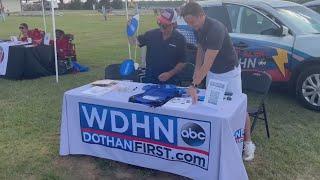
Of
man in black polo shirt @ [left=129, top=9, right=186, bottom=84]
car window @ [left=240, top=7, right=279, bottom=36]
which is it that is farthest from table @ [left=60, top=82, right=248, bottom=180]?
car window @ [left=240, top=7, right=279, bottom=36]

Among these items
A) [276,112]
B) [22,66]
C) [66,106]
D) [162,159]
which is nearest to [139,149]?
[162,159]

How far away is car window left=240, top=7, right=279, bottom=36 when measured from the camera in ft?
20.5

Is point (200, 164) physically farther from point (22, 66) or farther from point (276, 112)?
point (22, 66)

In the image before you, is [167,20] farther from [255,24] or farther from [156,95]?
[255,24]

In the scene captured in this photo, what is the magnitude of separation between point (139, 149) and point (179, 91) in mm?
698

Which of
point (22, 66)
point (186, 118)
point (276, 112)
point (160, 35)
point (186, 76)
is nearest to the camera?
point (186, 118)

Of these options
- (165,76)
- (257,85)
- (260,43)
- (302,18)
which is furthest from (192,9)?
(302,18)

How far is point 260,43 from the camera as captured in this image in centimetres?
617

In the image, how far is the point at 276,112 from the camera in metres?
5.99

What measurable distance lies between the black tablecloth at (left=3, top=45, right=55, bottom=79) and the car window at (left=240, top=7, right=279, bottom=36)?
15.3 ft

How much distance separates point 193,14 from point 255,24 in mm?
3077

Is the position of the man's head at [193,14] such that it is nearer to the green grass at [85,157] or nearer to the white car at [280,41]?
the green grass at [85,157]

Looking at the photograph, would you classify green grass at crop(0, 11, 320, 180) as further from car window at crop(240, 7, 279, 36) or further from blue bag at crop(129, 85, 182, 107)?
car window at crop(240, 7, 279, 36)

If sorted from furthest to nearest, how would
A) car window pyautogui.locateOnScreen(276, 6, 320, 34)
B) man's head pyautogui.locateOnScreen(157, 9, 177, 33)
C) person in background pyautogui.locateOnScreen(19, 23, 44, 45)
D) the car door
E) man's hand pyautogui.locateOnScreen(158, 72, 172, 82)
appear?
person in background pyautogui.locateOnScreen(19, 23, 44, 45) → car window pyautogui.locateOnScreen(276, 6, 320, 34) → the car door → man's hand pyautogui.locateOnScreen(158, 72, 172, 82) → man's head pyautogui.locateOnScreen(157, 9, 177, 33)
